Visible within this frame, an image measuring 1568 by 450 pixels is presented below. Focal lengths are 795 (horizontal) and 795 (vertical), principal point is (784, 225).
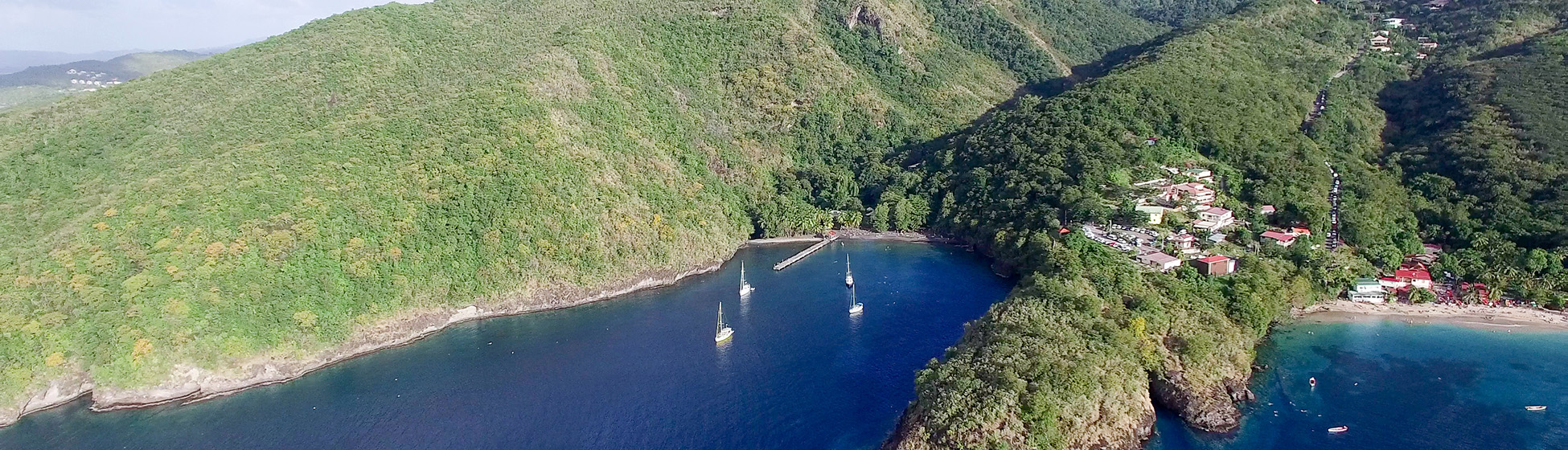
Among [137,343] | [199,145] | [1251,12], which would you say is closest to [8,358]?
[137,343]

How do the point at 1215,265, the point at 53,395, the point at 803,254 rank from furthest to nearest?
the point at 803,254, the point at 1215,265, the point at 53,395

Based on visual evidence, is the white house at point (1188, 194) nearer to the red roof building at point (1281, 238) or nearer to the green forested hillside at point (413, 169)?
the red roof building at point (1281, 238)

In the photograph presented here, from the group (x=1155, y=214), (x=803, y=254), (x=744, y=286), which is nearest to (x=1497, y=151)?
(x=1155, y=214)

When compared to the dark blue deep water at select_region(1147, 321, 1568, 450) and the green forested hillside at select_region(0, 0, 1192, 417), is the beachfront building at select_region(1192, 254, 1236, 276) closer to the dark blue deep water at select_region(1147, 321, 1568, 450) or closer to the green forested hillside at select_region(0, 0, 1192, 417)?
the dark blue deep water at select_region(1147, 321, 1568, 450)

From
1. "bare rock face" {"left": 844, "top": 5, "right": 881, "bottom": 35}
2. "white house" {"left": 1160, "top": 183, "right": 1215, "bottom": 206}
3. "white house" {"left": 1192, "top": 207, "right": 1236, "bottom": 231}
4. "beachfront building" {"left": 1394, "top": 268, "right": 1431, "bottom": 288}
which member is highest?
"bare rock face" {"left": 844, "top": 5, "right": 881, "bottom": 35}

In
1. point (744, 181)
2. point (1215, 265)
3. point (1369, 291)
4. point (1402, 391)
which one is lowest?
point (1402, 391)

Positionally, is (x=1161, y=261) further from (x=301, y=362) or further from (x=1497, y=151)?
(x=301, y=362)

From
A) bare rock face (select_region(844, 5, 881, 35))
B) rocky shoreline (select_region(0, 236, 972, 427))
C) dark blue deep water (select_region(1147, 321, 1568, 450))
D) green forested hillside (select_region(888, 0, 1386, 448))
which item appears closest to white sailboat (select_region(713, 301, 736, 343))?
rocky shoreline (select_region(0, 236, 972, 427))
